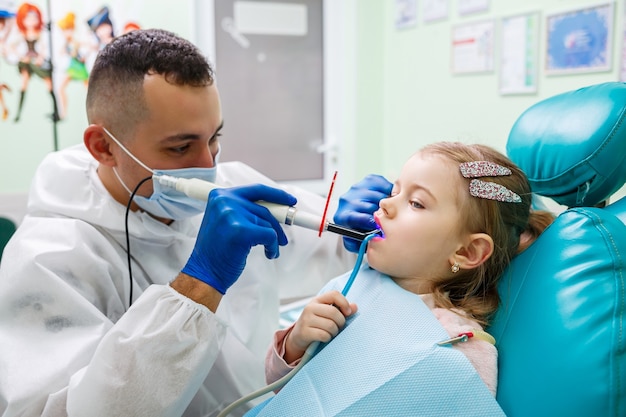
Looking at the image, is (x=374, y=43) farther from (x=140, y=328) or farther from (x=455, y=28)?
(x=140, y=328)

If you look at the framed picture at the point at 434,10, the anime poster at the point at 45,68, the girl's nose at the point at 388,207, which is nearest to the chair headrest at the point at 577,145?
the girl's nose at the point at 388,207

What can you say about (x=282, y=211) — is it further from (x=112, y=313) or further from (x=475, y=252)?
(x=112, y=313)

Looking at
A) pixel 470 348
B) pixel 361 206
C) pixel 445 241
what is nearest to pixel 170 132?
pixel 361 206

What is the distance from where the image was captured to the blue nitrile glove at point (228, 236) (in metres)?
1.12

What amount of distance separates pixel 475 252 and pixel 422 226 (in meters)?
0.13

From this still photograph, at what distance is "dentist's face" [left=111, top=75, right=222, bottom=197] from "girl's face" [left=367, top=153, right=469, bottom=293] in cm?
53

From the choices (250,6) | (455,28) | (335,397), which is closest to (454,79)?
(455,28)

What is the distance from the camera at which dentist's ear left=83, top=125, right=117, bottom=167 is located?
1446 millimetres

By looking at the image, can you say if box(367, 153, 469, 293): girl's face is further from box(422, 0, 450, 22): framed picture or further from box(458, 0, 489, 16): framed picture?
box(422, 0, 450, 22): framed picture

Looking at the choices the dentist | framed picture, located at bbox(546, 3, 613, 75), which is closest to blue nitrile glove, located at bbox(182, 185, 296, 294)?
the dentist

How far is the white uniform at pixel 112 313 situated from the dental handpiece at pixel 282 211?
0.71 feet

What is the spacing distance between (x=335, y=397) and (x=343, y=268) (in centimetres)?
90

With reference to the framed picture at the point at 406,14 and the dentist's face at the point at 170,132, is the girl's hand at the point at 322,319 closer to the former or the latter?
the dentist's face at the point at 170,132

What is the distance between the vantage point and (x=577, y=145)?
3.70 ft
